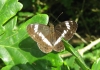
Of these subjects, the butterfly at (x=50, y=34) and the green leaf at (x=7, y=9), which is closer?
the butterfly at (x=50, y=34)

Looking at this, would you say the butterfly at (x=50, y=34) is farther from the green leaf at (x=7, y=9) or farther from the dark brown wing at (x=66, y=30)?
the green leaf at (x=7, y=9)

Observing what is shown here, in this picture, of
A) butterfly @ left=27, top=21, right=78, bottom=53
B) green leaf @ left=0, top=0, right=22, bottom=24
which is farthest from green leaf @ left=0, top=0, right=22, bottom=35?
butterfly @ left=27, top=21, right=78, bottom=53

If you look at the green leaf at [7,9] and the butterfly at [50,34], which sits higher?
the green leaf at [7,9]

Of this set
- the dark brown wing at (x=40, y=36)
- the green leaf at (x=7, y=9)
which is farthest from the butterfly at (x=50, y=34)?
the green leaf at (x=7, y=9)

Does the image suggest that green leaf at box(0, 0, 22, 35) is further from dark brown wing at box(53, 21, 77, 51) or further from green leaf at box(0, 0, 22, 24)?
dark brown wing at box(53, 21, 77, 51)

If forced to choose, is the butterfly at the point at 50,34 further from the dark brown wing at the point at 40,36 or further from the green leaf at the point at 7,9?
the green leaf at the point at 7,9

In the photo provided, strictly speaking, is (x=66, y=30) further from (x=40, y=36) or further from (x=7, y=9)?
(x=7, y=9)

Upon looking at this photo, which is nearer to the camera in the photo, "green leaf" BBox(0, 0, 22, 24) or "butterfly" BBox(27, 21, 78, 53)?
"butterfly" BBox(27, 21, 78, 53)

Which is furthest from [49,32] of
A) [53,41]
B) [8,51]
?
[8,51]
